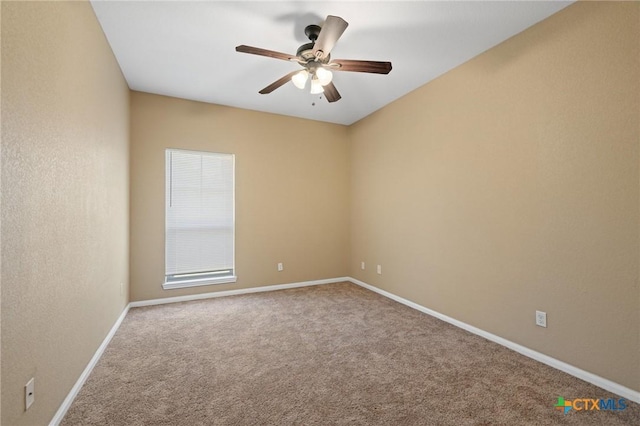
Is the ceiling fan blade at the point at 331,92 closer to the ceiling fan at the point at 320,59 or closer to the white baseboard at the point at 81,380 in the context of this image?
the ceiling fan at the point at 320,59

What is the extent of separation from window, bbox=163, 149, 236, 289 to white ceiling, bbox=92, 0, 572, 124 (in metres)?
1.02

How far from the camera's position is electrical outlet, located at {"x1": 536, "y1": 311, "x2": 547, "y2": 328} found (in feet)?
7.69

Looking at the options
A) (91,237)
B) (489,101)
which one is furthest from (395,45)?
(91,237)

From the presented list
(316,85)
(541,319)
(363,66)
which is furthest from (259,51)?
(541,319)

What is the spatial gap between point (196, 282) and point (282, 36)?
327 centimetres

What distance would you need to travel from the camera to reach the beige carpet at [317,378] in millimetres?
1741

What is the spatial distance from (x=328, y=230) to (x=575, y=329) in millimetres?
3380

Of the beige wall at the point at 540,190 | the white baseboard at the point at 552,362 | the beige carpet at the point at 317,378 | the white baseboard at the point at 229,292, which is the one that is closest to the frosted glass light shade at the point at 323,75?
the beige wall at the point at 540,190

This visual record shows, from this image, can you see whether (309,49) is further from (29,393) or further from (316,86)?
(29,393)

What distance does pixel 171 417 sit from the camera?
1723 millimetres

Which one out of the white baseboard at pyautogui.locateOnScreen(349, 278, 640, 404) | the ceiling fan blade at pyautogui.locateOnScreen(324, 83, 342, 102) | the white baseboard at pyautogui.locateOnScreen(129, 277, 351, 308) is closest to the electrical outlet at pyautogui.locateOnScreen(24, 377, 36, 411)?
the white baseboard at pyautogui.locateOnScreen(129, 277, 351, 308)

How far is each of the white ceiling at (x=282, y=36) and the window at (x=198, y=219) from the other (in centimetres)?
102

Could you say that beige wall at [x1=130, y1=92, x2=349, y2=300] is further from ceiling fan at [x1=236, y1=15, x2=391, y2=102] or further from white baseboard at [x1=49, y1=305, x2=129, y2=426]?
ceiling fan at [x1=236, y1=15, x2=391, y2=102]

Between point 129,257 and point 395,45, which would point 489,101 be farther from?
point 129,257
